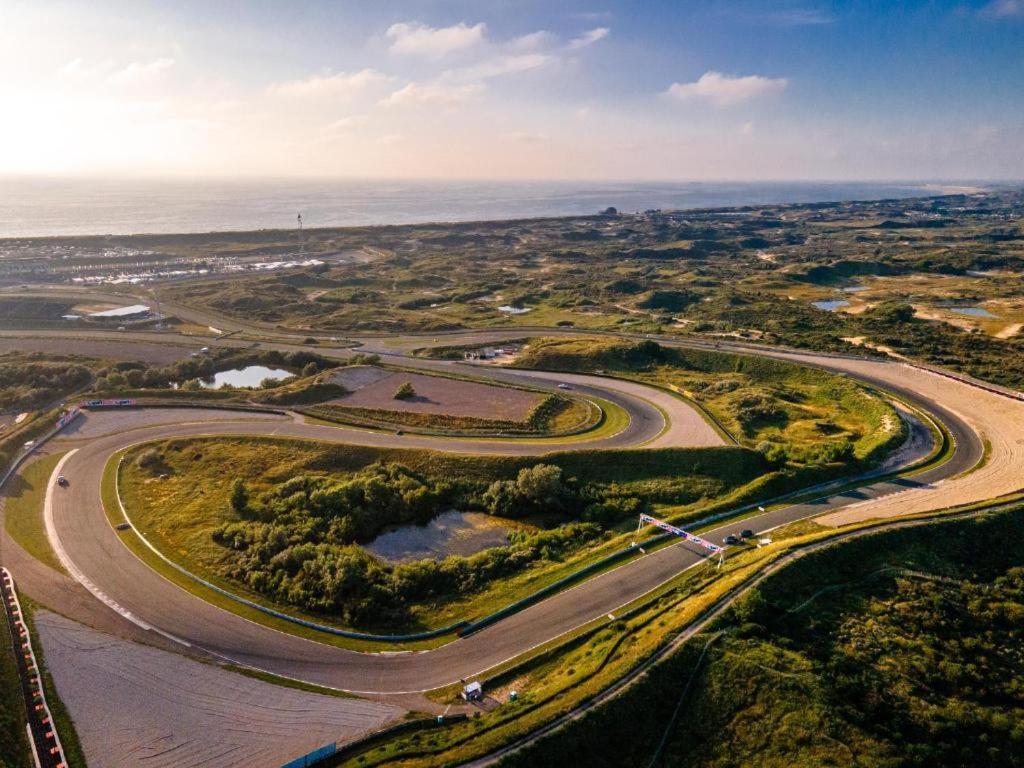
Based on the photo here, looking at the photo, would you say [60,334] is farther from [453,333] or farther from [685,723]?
[685,723]

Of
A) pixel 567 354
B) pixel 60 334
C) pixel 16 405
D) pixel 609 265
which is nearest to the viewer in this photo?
pixel 16 405

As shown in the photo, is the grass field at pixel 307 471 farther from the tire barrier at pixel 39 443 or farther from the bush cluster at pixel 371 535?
the tire barrier at pixel 39 443

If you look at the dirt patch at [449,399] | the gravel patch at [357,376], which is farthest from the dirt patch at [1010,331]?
the gravel patch at [357,376]

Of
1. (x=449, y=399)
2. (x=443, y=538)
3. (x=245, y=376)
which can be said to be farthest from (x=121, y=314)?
(x=443, y=538)

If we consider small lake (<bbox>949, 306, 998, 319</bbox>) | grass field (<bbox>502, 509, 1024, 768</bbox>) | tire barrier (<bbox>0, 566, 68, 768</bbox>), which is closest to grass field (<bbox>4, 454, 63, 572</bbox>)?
tire barrier (<bbox>0, 566, 68, 768</bbox>)

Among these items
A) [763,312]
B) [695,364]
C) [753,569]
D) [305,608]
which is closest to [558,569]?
[753,569]

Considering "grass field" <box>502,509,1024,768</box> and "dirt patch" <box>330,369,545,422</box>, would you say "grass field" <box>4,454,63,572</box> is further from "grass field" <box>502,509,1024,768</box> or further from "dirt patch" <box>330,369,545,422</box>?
"grass field" <box>502,509,1024,768</box>
